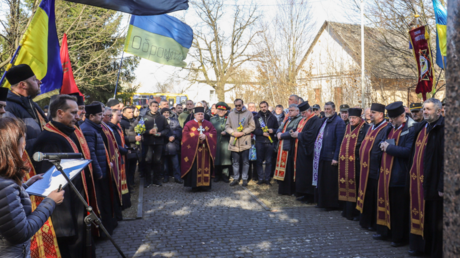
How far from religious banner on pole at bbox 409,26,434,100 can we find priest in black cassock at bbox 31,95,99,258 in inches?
256

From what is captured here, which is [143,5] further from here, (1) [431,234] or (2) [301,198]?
(2) [301,198]

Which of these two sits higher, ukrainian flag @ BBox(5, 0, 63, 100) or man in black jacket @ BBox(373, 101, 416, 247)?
ukrainian flag @ BBox(5, 0, 63, 100)

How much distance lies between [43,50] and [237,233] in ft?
13.1

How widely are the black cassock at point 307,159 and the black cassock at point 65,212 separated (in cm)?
519

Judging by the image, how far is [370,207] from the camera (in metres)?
6.21

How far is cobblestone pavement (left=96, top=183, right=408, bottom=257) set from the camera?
16.9ft

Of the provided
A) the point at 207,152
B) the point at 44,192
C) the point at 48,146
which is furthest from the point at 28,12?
the point at 44,192

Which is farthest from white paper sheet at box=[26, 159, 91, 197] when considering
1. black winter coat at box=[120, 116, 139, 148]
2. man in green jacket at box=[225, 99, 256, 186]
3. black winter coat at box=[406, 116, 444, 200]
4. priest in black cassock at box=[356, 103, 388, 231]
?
man in green jacket at box=[225, 99, 256, 186]

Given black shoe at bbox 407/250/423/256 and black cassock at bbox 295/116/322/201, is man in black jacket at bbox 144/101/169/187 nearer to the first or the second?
black cassock at bbox 295/116/322/201

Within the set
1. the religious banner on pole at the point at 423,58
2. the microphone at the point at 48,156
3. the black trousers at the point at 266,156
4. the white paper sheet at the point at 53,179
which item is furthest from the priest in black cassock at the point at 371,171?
the microphone at the point at 48,156

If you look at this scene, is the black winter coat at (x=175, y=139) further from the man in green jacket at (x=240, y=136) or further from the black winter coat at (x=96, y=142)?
the black winter coat at (x=96, y=142)

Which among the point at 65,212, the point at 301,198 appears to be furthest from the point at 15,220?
the point at 301,198

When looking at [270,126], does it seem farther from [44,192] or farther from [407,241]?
[44,192]

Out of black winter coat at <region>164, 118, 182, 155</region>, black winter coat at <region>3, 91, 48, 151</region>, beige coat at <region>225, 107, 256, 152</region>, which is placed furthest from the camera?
black winter coat at <region>164, 118, 182, 155</region>
